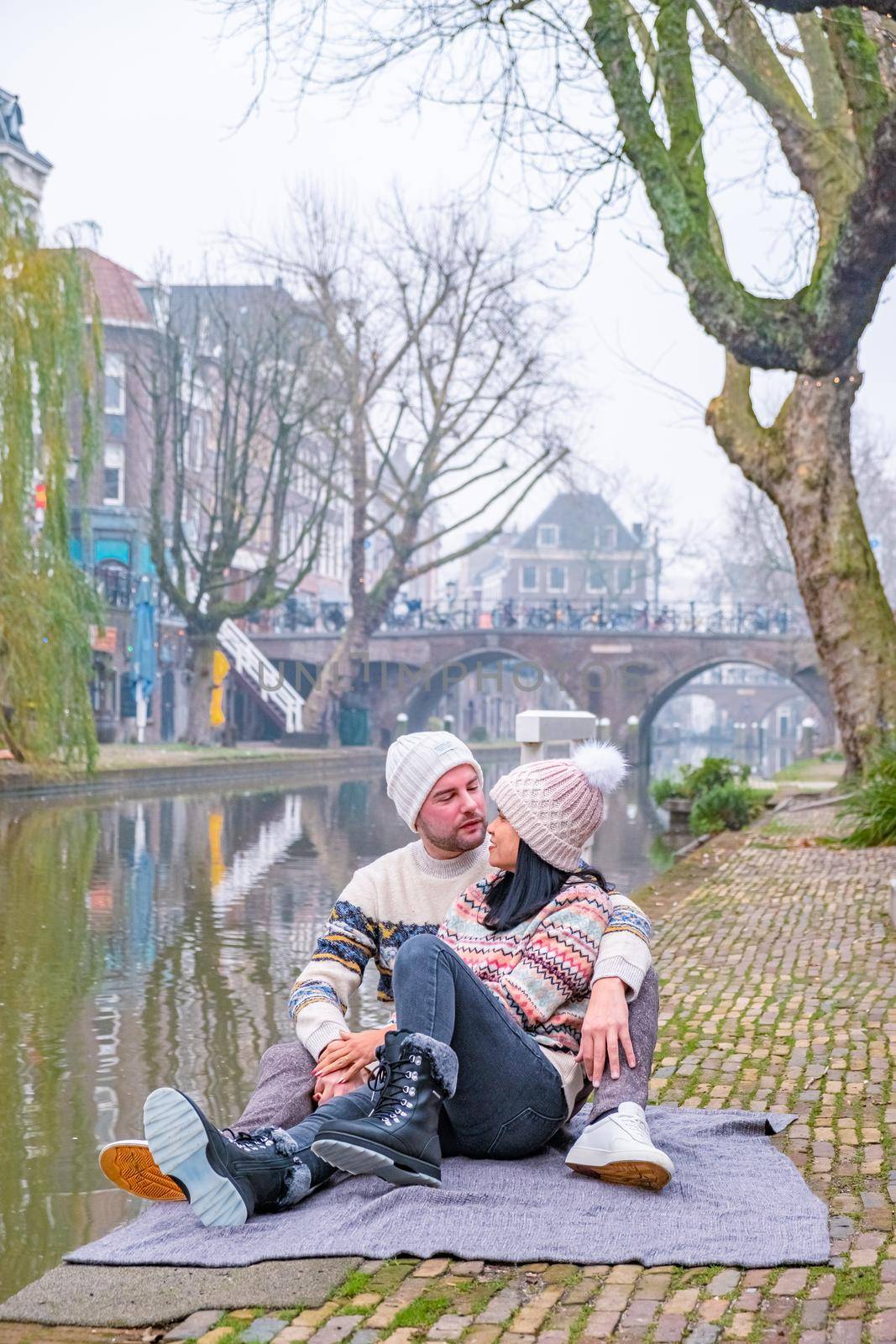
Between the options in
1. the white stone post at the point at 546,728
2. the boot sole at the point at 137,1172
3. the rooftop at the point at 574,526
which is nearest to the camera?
the boot sole at the point at 137,1172

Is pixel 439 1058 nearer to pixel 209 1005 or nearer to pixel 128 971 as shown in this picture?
pixel 209 1005

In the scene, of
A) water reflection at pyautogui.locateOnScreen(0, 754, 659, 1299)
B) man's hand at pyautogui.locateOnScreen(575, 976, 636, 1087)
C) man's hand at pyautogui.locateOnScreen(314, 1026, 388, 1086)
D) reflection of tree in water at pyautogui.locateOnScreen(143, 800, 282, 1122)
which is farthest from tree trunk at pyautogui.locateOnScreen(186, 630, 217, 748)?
man's hand at pyautogui.locateOnScreen(575, 976, 636, 1087)

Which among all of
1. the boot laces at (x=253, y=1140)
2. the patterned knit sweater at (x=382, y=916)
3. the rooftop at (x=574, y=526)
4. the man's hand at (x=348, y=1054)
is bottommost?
the boot laces at (x=253, y=1140)

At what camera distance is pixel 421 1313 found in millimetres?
2902

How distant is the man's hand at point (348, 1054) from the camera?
3691 millimetres

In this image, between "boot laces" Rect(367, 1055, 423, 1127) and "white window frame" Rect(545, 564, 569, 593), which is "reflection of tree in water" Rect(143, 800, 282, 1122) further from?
"white window frame" Rect(545, 564, 569, 593)

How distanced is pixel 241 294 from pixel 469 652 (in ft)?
52.7

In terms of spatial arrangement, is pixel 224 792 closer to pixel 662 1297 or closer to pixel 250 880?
pixel 250 880

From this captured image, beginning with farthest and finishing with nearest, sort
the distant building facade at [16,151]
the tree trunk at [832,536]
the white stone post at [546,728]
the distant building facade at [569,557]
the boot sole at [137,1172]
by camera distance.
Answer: the distant building facade at [569,557], the distant building facade at [16,151], the tree trunk at [832,536], the white stone post at [546,728], the boot sole at [137,1172]

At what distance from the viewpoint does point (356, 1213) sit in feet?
11.0

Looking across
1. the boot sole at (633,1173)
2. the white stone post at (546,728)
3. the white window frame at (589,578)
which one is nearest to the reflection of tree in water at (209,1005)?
the white stone post at (546,728)

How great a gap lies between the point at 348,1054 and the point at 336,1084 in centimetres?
7

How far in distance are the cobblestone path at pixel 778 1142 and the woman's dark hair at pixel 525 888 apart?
0.85 m

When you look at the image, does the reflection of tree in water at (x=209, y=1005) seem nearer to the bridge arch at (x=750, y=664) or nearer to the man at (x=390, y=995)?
the man at (x=390, y=995)
